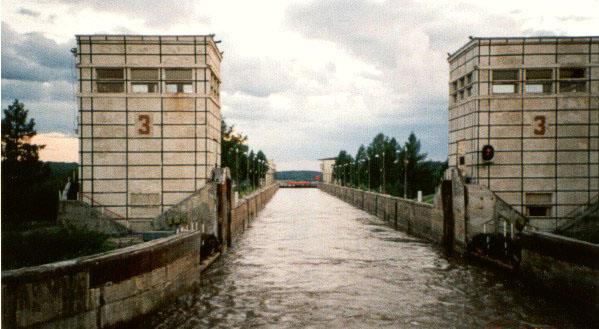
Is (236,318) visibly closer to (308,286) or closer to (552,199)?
(308,286)

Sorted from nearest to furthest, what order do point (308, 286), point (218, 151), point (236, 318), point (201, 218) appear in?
point (236, 318) < point (308, 286) < point (201, 218) < point (218, 151)

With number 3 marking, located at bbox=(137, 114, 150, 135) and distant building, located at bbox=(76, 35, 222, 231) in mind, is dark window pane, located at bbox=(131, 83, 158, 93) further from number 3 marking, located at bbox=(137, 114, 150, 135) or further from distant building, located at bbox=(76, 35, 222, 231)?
number 3 marking, located at bbox=(137, 114, 150, 135)

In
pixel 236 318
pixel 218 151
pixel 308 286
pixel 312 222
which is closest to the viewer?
pixel 236 318

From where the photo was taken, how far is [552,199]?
27.7 metres

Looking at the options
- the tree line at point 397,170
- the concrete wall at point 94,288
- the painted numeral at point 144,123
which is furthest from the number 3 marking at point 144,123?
the tree line at point 397,170

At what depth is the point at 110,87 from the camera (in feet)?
93.4

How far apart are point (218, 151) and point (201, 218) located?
22.9 ft

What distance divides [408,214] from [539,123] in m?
15.3

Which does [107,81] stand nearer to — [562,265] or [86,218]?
[86,218]

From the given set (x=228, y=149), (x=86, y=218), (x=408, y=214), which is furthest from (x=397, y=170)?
(x=86, y=218)

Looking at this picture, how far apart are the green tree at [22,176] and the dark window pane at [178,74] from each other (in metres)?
12.4

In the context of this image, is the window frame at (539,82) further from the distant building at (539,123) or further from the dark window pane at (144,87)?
the dark window pane at (144,87)

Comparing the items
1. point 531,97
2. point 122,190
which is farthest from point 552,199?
point 122,190

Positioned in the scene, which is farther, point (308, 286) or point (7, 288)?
point (308, 286)
